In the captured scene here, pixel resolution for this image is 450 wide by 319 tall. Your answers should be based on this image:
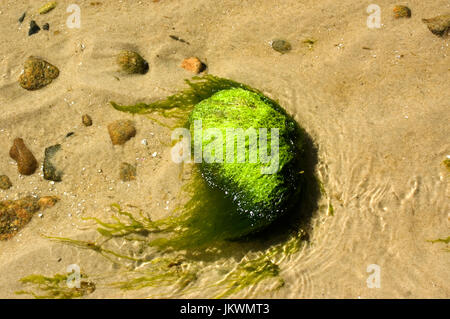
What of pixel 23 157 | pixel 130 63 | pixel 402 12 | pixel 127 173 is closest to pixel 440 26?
pixel 402 12

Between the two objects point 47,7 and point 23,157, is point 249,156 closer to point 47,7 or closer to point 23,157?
point 23,157

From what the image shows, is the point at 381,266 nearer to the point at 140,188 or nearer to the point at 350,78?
the point at 350,78

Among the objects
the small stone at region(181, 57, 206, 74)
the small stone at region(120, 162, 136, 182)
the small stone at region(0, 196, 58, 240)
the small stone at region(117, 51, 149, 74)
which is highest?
the small stone at region(117, 51, 149, 74)

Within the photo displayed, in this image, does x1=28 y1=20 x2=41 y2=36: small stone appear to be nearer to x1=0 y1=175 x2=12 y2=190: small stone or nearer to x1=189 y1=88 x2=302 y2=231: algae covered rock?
x1=0 y1=175 x2=12 y2=190: small stone

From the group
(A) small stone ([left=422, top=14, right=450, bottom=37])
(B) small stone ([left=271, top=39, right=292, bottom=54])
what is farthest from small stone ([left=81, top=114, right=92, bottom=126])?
(A) small stone ([left=422, top=14, right=450, bottom=37])

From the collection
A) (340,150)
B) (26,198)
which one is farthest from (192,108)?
(26,198)
